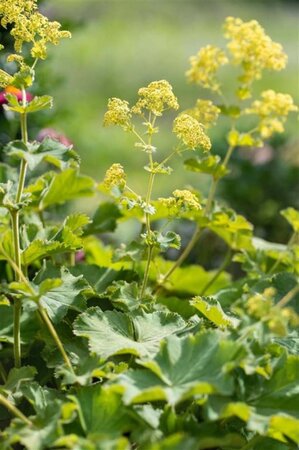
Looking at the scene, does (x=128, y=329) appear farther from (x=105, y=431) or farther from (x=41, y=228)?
(x=41, y=228)

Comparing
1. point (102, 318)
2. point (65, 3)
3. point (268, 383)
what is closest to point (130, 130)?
point (102, 318)

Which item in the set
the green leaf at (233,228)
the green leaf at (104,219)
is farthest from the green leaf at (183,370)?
A: the green leaf at (104,219)

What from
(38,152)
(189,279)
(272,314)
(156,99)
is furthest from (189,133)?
(189,279)

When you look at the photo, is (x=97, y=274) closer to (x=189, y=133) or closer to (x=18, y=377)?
(x=18, y=377)

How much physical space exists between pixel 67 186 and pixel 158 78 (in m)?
5.54

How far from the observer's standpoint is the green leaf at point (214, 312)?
7.35 feet

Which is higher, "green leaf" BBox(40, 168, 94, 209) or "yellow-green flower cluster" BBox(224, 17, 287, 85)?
"yellow-green flower cluster" BBox(224, 17, 287, 85)

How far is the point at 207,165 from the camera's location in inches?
116

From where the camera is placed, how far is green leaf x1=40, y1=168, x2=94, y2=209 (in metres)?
2.46

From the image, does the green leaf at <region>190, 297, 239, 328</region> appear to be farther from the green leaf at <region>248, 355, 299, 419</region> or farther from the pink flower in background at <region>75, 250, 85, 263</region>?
the pink flower in background at <region>75, 250, 85, 263</region>

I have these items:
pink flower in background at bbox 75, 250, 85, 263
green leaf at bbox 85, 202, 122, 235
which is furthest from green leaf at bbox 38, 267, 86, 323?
pink flower in background at bbox 75, 250, 85, 263

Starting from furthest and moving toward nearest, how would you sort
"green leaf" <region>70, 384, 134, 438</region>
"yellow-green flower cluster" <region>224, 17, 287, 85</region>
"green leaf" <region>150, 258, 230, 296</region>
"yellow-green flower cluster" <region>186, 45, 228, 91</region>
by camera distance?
1. "green leaf" <region>150, 258, 230, 296</region>
2. "yellow-green flower cluster" <region>186, 45, 228, 91</region>
3. "yellow-green flower cluster" <region>224, 17, 287, 85</region>
4. "green leaf" <region>70, 384, 134, 438</region>

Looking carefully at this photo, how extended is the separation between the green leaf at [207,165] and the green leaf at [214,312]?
0.73 metres

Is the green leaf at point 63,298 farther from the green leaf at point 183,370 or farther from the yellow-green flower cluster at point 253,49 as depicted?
the yellow-green flower cluster at point 253,49
